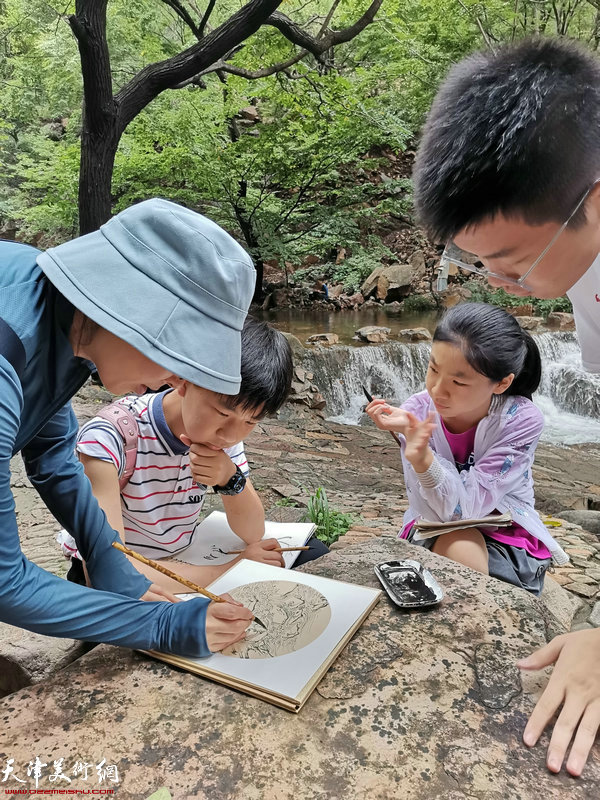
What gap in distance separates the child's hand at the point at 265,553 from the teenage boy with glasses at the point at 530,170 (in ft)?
2.71

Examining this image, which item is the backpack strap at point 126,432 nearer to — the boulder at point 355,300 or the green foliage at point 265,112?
the green foliage at point 265,112

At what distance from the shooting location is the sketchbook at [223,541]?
1855 millimetres

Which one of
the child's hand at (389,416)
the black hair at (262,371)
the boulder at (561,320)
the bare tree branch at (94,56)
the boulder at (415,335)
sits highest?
the bare tree branch at (94,56)

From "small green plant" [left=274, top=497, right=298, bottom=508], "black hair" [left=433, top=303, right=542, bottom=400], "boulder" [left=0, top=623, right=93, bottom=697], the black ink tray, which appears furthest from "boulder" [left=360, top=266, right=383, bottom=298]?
"boulder" [left=0, top=623, right=93, bottom=697]

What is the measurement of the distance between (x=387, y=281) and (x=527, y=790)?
12.0 m

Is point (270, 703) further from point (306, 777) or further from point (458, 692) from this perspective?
point (458, 692)

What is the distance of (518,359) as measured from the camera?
2006 millimetres

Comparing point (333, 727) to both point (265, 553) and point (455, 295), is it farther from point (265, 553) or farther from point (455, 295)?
point (455, 295)

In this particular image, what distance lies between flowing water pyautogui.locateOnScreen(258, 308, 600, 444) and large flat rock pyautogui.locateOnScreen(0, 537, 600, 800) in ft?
20.0

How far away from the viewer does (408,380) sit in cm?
811

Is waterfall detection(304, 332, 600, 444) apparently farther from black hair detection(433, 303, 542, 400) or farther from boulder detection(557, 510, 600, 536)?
black hair detection(433, 303, 542, 400)

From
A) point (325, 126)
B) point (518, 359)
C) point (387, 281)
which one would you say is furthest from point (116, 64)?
point (518, 359)

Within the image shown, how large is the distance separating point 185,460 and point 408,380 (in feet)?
21.8

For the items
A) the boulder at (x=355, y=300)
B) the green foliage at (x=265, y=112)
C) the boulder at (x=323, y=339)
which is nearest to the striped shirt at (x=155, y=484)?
the green foliage at (x=265, y=112)
